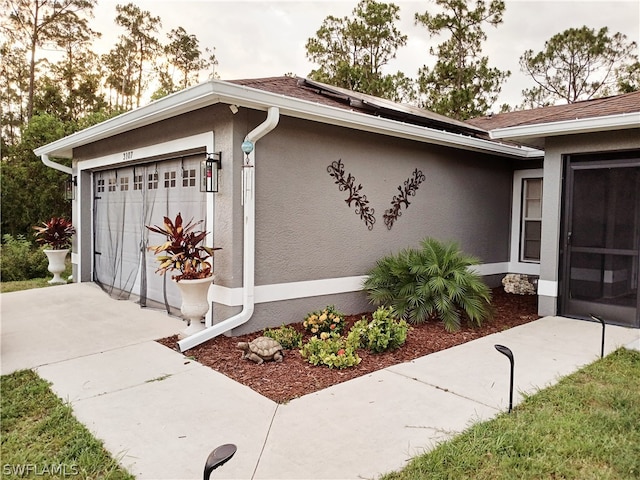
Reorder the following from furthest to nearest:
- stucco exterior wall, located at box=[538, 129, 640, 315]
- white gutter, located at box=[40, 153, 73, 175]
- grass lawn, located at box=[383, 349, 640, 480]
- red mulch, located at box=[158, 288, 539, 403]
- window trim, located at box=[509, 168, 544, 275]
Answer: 1. white gutter, located at box=[40, 153, 73, 175]
2. window trim, located at box=[509, 168, 544, 275]
3. stucco exterior wall, located at box=[538, 129, 640, 315]
4. red mulch, located at box=[158, 288, 539, 403]
5. grass lawn, located at box=[383, 349, 640, 480]

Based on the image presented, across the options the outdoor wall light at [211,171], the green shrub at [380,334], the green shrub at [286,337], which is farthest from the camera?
the outdoor wall light at [211,171]

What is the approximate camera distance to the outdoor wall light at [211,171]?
197 inches

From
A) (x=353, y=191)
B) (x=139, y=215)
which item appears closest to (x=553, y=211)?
(x=353, y=191)

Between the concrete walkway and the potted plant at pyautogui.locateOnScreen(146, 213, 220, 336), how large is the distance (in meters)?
0.53

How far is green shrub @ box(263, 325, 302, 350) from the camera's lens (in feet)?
15.6

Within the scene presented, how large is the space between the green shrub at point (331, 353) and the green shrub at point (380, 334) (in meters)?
0.19

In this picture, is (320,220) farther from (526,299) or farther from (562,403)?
(526,299)

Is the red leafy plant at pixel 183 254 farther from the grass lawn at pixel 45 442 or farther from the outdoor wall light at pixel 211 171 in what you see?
the grass lawn at pixel 45 442

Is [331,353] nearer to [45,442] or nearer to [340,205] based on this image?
[340,205]

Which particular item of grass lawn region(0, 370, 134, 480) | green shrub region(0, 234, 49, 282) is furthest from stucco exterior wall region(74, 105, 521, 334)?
green shrub region(0, 234, 49, 282)

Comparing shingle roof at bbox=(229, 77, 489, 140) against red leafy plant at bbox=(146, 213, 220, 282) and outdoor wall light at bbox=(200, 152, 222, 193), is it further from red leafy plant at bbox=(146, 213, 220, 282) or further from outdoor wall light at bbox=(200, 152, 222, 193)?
red leafy plant at bbox=(146, 213, 220, 282)

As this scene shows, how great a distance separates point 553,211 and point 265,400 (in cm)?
502

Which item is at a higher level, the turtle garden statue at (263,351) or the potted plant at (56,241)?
the potted plant at (56,241)

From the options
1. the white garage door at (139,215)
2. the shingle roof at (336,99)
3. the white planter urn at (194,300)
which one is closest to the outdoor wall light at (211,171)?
the white garage door at (139,215)
